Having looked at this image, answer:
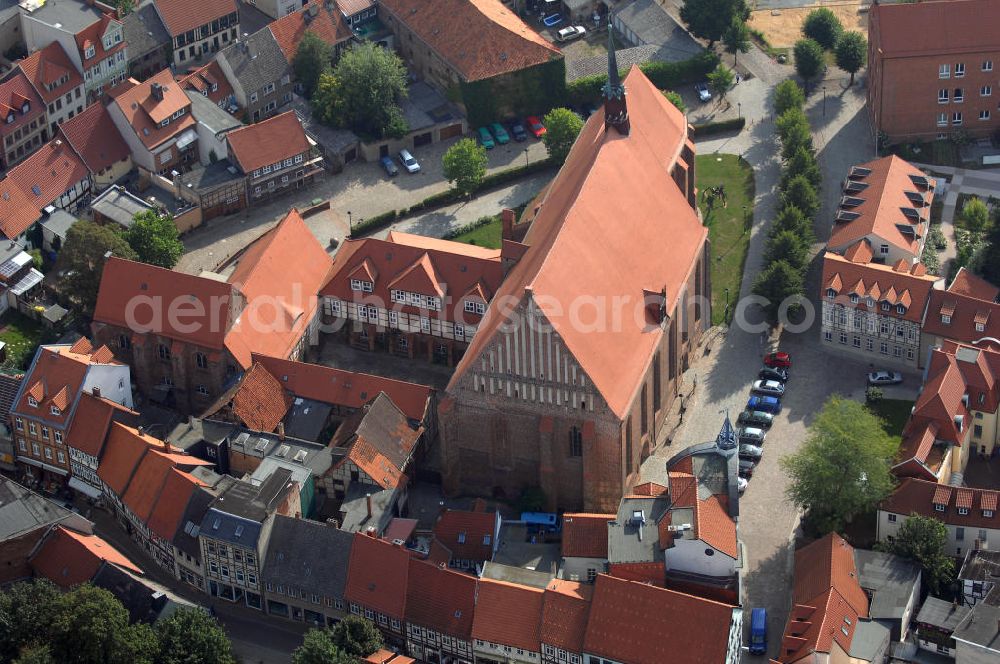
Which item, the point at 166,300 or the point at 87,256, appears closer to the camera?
the point at 166,300

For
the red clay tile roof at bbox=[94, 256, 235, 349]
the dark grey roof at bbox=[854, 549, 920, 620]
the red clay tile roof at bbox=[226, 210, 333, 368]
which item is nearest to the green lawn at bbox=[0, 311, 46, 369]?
the red clay tile roof at bbox=[94, 256, 235, 349]

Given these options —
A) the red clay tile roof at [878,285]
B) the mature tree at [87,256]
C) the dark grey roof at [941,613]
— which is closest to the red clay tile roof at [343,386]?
the mature tree at [87,256]

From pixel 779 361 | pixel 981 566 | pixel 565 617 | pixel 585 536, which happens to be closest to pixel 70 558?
pixel 565 617

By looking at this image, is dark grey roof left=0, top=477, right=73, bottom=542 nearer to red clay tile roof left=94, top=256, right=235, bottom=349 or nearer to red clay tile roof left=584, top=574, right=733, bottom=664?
red clay tile roof left=94, top=256, right=235, bottom=349

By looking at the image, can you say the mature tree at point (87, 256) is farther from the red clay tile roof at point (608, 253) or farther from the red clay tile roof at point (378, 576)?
the red clay tile roof at point (378, 576)

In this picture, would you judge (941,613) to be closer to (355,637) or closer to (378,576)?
(378,576)

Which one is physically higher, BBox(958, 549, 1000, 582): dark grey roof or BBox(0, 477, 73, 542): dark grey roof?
BBox(0, 477, 73, 542): dark grey roof
